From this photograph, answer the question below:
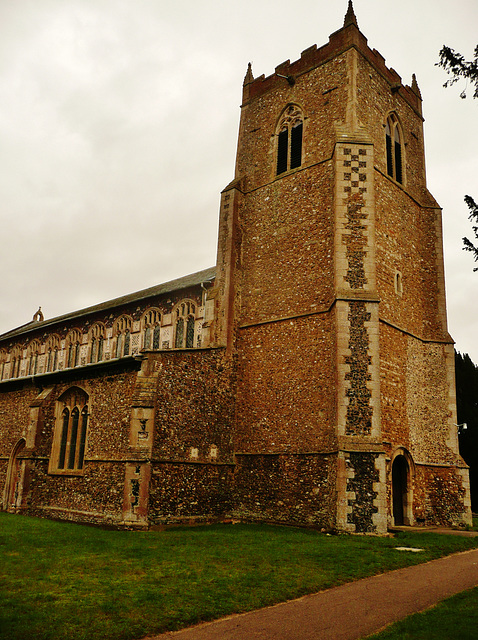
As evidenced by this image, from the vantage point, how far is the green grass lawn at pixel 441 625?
645cm

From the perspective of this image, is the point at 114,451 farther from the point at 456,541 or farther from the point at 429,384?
the point at 429,384

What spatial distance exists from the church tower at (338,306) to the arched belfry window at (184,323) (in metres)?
5.36

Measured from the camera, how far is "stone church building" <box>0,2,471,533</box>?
16734 millimetres

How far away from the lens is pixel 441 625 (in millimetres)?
6883

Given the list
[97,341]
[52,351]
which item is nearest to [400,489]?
[97,341]

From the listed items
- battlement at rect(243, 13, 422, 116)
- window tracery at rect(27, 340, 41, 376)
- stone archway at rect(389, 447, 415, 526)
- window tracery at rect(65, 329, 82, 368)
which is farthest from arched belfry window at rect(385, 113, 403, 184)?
window tracery at rect(27, 340, 41, 376)

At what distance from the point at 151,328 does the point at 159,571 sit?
749 inches

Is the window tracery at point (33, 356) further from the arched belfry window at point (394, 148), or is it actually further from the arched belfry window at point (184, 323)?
the arched belfry window at point (394, 148)

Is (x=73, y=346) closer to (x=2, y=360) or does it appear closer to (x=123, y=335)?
(x=123, y=335)

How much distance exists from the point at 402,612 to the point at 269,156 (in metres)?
18.3

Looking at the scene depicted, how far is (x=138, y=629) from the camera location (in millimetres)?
6754

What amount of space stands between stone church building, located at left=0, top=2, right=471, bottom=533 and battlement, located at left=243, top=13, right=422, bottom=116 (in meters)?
0.09

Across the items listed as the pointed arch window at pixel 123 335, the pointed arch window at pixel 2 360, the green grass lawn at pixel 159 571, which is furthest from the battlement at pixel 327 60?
the pointed arch window at pixel 2 360

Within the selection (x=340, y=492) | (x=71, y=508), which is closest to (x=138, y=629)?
(x=340, y=492)
